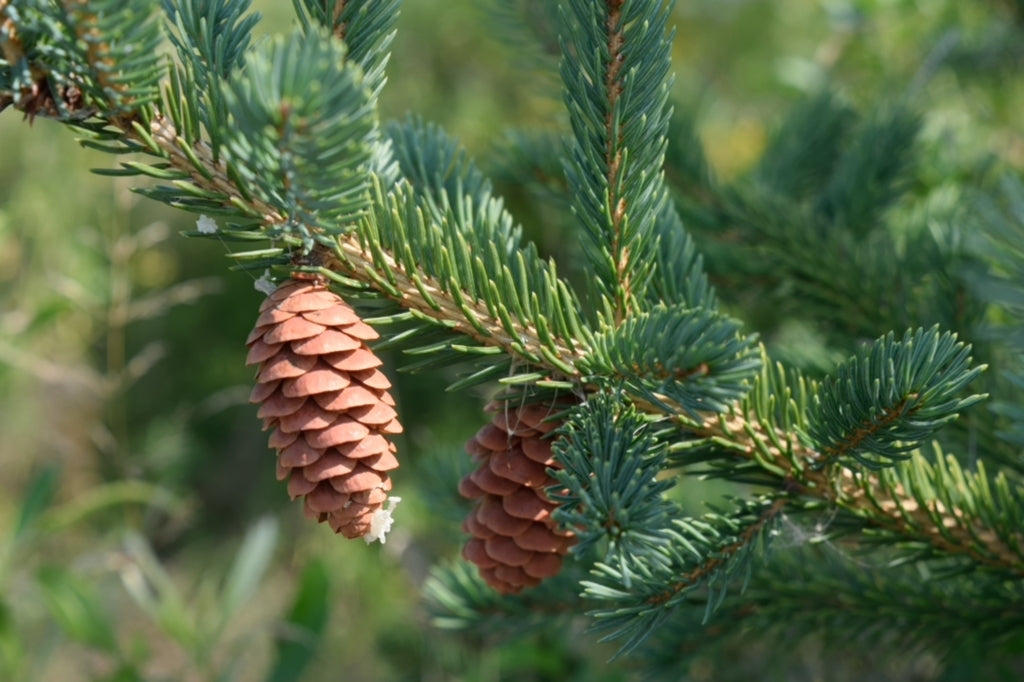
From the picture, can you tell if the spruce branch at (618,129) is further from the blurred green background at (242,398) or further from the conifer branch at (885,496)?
the blurred green background at (242,398)

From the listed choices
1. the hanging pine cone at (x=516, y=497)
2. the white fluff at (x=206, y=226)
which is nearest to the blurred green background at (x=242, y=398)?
the hanging pine cone at (x=516, y=497)

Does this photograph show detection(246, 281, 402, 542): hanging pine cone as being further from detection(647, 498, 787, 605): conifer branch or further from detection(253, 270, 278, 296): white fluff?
detection(647, 498, 787, 605): conifer branch

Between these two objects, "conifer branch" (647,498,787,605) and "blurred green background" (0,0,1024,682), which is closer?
"conifer branch" (647,498,787,605)

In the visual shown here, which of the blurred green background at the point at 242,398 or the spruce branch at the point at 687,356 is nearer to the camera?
the spruce branch at the point at 687,356

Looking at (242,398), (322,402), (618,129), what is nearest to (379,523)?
(322,402)


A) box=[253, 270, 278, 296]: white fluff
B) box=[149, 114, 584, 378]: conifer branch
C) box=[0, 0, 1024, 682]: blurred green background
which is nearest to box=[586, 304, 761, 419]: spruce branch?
box=[149, 114, 584, 378]: conifer branch
